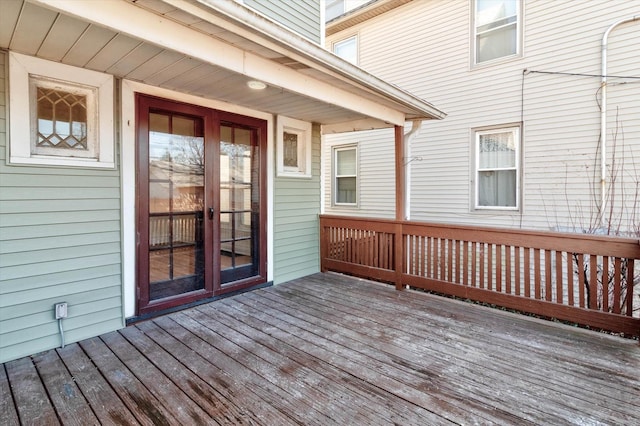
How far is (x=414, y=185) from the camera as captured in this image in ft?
20.6

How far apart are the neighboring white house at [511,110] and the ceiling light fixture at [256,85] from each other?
2307 millimetres

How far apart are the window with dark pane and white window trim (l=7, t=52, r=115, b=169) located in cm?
6

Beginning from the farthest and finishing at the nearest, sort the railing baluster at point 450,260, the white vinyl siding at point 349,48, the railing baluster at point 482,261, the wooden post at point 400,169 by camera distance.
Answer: the white vinyl siding at point 349,48, the wooden post at point 400,169, the railing baluster at point 450,260, the railing baluster at point 482,261

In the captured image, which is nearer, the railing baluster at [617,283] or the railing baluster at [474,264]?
the railing baluster at [617,283]

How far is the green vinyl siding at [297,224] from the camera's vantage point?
4.45 metres

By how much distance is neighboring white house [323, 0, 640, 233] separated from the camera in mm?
4422

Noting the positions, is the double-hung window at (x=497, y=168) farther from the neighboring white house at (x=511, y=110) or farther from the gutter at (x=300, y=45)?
the gutter at (x=300, y=45)

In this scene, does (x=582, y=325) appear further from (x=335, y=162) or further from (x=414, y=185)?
(x=335, y=162)

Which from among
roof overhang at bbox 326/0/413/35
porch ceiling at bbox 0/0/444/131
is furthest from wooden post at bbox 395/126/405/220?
roof overhang at bbox 326/0/413/35

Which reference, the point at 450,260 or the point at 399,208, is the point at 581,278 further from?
the point at 399,208

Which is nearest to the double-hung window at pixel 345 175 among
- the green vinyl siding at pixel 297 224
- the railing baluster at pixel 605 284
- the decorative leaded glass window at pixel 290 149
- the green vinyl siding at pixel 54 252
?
the green vinyl siding at pixel 297 224

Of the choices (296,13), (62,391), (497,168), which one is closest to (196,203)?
(62,391)

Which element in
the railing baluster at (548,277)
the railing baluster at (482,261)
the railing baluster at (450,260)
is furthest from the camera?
the railing baluster at (450,260)

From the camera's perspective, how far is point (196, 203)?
3510 millimetres
